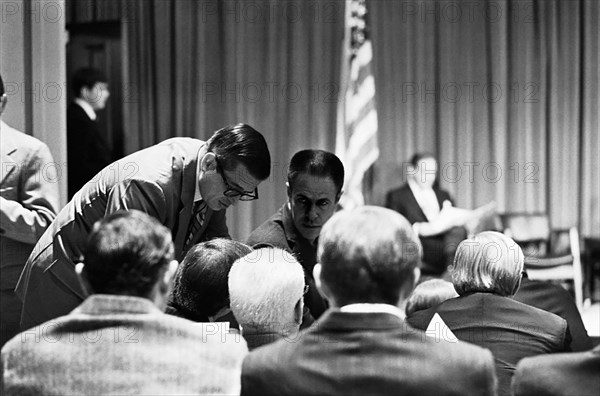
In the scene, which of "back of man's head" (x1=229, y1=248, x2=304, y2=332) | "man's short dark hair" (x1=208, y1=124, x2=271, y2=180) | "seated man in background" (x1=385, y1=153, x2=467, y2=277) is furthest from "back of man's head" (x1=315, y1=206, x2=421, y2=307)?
"seated man in background" (x1=385, y1=153, x2=467, y2=277)

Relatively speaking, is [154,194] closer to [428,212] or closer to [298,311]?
[298,311]

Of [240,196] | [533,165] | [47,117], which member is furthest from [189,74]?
[240,196]

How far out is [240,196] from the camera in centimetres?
264

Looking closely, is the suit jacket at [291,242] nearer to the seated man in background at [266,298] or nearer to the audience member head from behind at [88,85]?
the seated man in background at [266,298]

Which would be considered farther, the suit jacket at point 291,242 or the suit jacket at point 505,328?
the suit jacket at point 291,242

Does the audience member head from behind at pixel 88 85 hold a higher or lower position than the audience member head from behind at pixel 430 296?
higher

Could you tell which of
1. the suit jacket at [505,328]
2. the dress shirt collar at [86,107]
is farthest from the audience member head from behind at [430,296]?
the dress shirt collar at [86,107]

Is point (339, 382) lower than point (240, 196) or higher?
lower

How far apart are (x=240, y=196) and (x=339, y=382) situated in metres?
1.16

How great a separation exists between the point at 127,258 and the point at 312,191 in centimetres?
142

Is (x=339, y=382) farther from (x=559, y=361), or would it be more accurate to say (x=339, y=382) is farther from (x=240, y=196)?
(x=240, y=196)

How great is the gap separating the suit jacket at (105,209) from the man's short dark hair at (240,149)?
0.35 feet

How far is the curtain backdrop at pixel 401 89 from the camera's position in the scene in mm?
8258

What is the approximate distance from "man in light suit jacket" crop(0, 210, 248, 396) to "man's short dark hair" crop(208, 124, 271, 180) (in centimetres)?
92
